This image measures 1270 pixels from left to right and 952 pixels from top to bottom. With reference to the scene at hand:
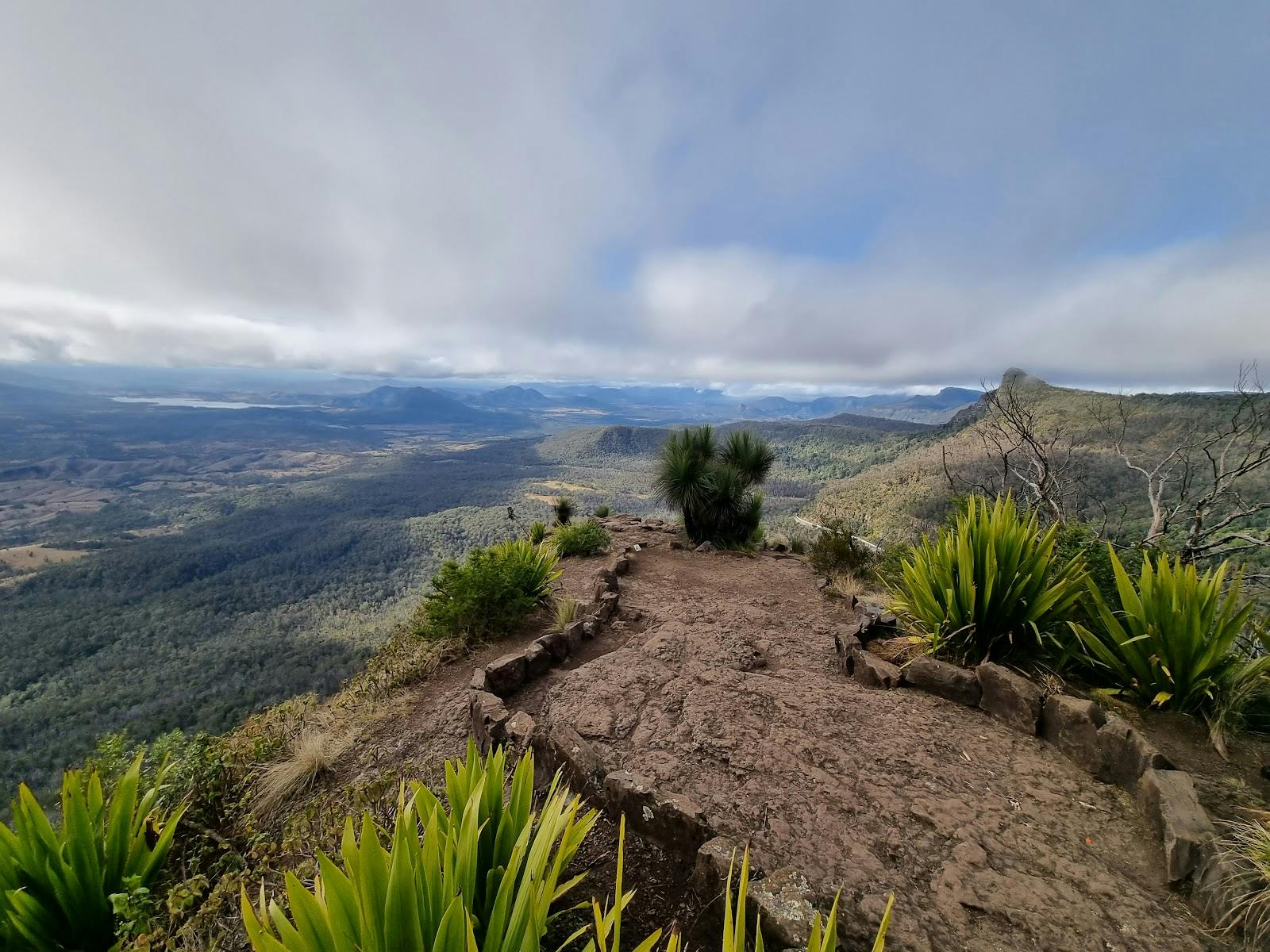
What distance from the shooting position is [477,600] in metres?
5.89

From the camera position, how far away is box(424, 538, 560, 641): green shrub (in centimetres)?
581

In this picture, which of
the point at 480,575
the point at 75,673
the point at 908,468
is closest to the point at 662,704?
the point at 480,575

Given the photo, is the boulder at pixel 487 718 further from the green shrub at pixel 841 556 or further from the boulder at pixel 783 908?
the green shrub at pixel 841 556

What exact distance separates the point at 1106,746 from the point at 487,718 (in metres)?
3.94

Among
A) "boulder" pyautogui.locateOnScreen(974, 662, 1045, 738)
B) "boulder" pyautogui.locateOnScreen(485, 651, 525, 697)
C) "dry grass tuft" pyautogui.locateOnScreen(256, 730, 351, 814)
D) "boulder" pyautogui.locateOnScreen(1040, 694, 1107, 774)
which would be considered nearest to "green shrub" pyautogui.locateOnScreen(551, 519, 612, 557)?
"boulder" pyautogui.locateOnScreen(485, 651, 525, 697)

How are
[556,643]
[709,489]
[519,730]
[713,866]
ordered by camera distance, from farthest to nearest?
[709,489], [556,643], [519,730], [713,866]

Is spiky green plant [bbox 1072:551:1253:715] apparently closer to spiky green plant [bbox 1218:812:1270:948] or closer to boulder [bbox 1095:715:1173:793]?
boulder [bbox 1095:715:1173:793]

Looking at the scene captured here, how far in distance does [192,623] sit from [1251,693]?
78.8 m

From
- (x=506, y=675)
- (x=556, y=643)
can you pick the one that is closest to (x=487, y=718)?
(x=506, y=675)

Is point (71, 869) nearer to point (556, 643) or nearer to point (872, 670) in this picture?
point (556, 643)

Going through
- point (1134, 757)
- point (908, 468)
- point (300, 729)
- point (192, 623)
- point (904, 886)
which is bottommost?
point (192, 623)

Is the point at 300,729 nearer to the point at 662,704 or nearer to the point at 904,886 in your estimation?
the point at 662,704

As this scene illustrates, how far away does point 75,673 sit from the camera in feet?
152

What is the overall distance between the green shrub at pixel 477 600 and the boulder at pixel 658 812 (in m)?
3.54
